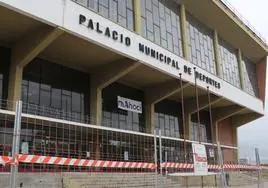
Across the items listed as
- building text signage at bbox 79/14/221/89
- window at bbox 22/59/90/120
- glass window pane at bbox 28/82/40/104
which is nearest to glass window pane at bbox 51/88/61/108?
window at bbox 22/59/90/120

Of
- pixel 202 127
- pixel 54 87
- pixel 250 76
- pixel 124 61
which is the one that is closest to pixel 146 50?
pixel 124 61

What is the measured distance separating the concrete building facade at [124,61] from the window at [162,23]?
0.29 feet

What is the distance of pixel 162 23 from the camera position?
26.5 meters

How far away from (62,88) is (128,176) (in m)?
6.62

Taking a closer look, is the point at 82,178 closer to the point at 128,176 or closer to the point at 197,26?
the point at 128,176

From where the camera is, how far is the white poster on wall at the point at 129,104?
25141 millimetres

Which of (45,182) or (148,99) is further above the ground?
(148,99)

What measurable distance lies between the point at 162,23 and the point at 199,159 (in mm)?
16398

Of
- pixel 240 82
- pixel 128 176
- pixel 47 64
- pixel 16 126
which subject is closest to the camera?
pixel 16 126

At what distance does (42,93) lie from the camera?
66.3 feet

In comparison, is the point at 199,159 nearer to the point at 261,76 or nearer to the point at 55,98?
the point at 55,98

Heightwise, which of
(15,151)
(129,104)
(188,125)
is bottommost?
(15,151)

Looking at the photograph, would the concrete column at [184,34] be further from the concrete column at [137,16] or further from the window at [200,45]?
the concrete column at [137,16]

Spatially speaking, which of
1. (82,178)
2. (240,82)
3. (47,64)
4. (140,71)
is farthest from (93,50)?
(240,82)
